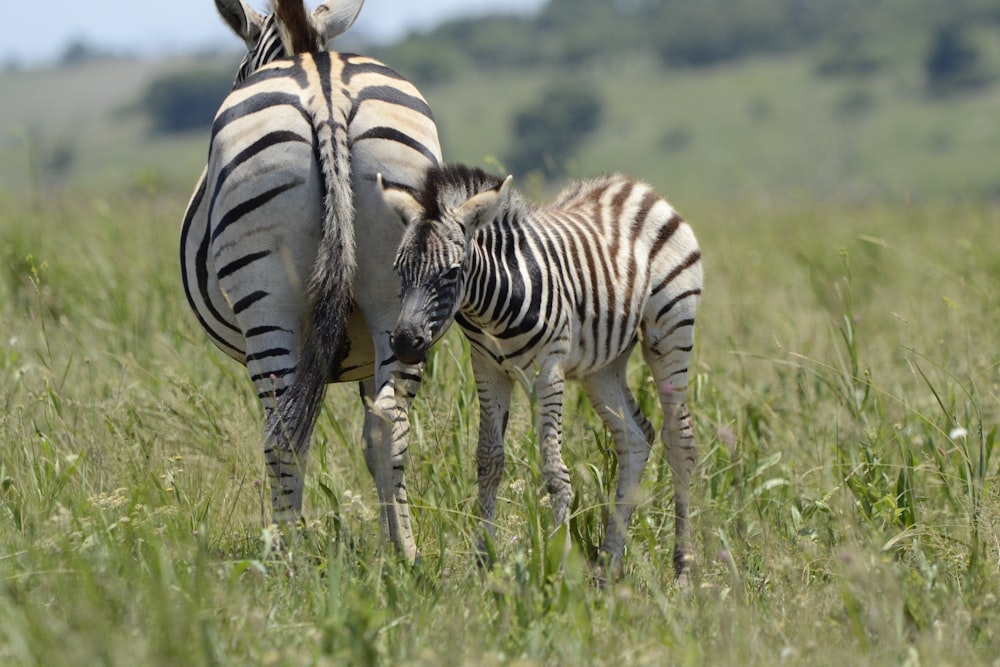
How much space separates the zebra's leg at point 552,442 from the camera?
15.3 feet

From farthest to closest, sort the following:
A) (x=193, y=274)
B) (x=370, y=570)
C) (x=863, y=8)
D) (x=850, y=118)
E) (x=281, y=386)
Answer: (x=863, y=8) < (x=850, y=118) < (x=193, y=274) < (x=281, y=386) < (x=370, y=570)

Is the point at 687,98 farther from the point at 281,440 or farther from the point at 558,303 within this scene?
the point at 281,440

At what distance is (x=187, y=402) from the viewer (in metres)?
5.75

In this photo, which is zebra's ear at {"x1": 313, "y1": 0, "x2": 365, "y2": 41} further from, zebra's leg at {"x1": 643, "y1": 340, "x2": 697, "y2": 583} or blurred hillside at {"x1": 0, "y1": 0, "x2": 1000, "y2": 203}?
blurred hillside at {"x1": 0, "y1": 0, "x2": 1000, "y2": 203}

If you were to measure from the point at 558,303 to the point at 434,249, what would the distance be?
72 centimetres

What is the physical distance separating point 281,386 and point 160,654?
1.65 meters

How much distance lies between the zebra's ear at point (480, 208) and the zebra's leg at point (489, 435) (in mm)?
710

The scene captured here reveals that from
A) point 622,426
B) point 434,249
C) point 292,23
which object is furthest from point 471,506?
point 292,23

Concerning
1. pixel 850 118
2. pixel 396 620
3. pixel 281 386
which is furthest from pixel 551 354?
pixel 850 118

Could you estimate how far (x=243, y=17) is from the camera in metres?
5.63

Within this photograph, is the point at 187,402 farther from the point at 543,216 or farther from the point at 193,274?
the point at 543,216

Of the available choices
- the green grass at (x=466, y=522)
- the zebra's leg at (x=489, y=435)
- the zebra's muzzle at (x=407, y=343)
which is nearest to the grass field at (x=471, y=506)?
the green grass at (x=466, y=522)

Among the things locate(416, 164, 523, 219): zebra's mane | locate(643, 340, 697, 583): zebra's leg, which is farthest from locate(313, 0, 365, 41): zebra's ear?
locate(643, 340, 697, 583): zebra's leg

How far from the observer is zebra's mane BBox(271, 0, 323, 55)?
5043mm
